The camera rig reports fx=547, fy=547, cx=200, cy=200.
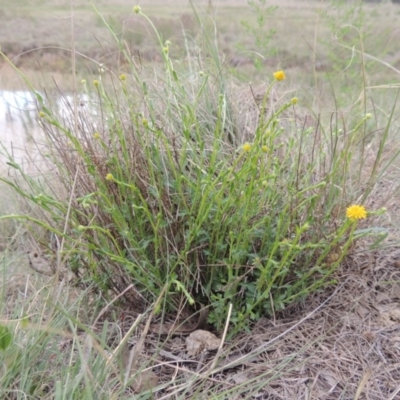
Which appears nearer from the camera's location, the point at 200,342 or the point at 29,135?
the point at 200,342

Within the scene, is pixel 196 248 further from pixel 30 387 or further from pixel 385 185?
pixel 385 185

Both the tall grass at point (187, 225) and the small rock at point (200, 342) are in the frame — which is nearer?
the tall grass at point (187, 225)

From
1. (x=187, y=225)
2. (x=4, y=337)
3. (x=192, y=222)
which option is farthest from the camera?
(x=187, y=225)

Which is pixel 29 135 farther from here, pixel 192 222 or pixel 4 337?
pixel 4 337

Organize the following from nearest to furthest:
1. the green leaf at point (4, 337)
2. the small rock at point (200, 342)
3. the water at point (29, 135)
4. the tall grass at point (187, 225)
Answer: the green leaf at point (4, 337) → the tall grass at point (187, 225) → the small rock at point (200, 342) → the water at point (29, 135)

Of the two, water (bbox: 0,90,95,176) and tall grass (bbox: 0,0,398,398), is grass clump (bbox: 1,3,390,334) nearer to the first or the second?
tall grass (bbox: 0,0,398,398)

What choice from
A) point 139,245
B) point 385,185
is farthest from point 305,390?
point 385,185

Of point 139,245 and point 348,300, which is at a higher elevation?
point 139,245

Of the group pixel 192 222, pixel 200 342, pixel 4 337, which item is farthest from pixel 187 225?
pixel 4 337

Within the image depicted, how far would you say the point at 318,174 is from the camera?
2121 mm

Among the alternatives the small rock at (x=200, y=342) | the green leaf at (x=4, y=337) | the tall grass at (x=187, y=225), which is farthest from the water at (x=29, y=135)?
the small rock at (x=200, y=342)

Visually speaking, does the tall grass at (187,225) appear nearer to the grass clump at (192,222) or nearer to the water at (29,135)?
the grass clump at (192,222)

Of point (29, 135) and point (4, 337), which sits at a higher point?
point (4, 337)

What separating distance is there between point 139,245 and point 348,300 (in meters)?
0.78
